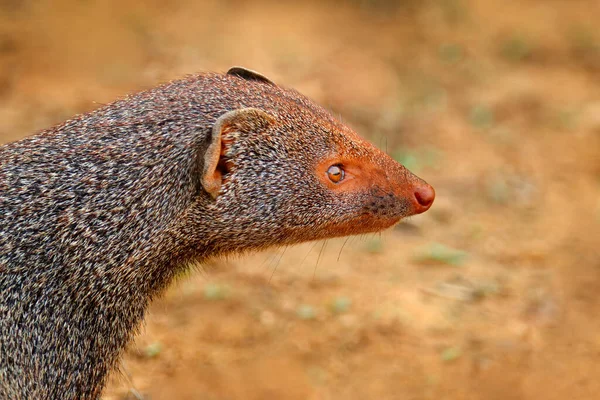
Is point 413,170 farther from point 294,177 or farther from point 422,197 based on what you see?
point 294,177

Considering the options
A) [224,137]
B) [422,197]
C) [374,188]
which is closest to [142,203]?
[224,137]

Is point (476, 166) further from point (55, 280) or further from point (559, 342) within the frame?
point (55, 280)

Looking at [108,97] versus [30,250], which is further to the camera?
[108,97]

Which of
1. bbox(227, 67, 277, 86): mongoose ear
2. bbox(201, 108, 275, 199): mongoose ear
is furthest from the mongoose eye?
bbox(227, 67, 277, 86): mongoose ear

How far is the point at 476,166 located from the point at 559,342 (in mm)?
2145

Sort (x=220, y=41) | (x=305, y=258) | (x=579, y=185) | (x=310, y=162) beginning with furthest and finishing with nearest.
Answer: (x=220, y=41) < (x=579, y=185) < (x=305, y=258) < (x=310, y=162)

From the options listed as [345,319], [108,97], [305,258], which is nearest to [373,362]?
[345,319]

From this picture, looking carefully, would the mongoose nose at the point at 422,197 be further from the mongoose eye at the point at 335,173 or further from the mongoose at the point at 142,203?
the mongoose eye at the point at 335,173

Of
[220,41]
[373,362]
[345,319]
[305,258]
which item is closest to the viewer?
[373,362]

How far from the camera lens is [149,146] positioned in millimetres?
3057

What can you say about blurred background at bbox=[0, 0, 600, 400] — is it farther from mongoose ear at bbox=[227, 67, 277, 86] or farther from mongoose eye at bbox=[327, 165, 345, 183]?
mongoose eye at bbox=[327, 165, 345, 183]

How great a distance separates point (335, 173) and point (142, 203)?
80 centimetres

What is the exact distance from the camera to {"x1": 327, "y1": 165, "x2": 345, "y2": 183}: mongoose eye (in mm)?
3270

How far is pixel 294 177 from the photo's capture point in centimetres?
320
